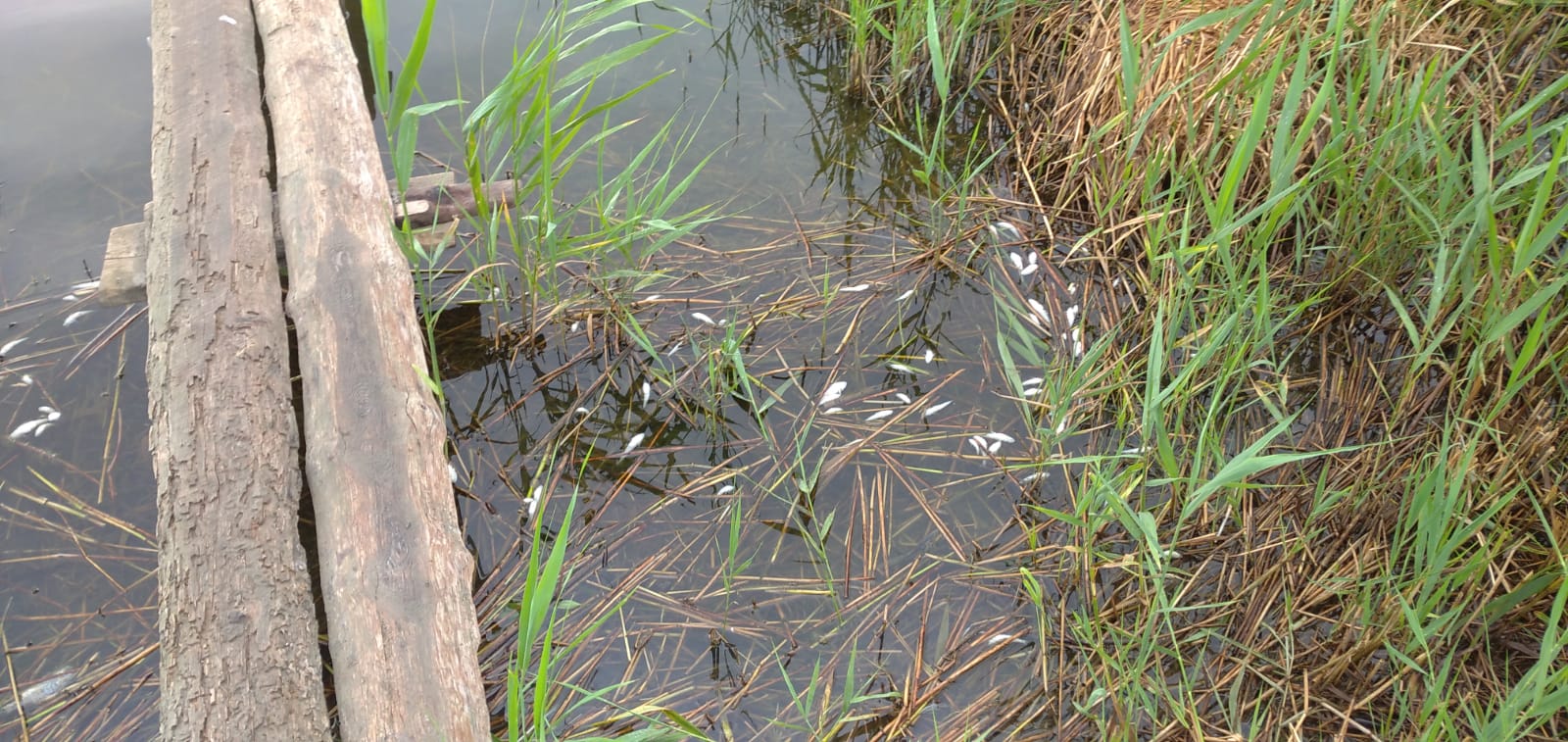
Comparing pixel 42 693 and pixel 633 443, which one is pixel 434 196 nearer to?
pixel 633 443

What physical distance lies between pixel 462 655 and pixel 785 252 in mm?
1750

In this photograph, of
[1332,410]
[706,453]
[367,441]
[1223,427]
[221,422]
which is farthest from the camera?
[706,453]

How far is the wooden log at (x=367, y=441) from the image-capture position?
5.14 feet

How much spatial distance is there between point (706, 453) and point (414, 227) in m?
1.17

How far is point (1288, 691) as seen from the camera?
198cm

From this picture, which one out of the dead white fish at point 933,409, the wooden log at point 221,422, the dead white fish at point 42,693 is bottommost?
the dead white fish at point 42,693

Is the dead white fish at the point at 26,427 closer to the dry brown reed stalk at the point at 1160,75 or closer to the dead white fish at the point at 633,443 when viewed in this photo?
the dead white fish at the point at 633,443

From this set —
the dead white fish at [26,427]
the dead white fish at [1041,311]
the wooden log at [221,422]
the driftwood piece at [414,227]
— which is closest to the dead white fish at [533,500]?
the wooden log at [221,422]

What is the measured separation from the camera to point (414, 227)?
2893 mm

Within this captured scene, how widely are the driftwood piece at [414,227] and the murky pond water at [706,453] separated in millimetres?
253

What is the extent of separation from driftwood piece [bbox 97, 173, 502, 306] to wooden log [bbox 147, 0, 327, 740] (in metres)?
0.19

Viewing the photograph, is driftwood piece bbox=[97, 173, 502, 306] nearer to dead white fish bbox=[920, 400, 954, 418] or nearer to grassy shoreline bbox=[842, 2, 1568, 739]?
dead white fish bbox=[920, 400, 954, 418]

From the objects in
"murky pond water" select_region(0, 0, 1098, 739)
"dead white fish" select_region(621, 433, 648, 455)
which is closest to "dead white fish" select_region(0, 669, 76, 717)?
"murky pond water" select_region(0, 0, 1098, 739)

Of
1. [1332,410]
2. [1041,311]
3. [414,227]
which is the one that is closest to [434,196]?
[414,227]
